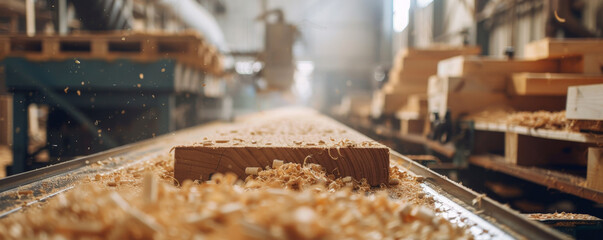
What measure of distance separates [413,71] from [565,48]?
2.05 meters

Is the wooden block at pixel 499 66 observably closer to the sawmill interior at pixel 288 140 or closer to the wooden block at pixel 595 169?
the sawmill interior at pixel 288 140

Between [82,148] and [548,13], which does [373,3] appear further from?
[82,148]

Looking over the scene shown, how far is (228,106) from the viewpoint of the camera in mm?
6582

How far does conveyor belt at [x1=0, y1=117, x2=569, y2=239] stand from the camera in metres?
0.99

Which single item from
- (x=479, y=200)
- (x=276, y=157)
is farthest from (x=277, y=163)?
(x=479, y=200)

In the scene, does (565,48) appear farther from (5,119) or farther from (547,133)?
(5,119)

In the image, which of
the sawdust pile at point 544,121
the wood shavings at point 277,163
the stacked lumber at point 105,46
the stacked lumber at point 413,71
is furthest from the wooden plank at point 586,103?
the stacked lumber at point 105,46

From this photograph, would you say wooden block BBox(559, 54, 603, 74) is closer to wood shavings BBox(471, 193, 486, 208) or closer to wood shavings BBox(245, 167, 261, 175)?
wood shavings BBox(471, 193, 486, 208)

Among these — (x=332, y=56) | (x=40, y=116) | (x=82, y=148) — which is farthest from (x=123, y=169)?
(x=332, y=56)

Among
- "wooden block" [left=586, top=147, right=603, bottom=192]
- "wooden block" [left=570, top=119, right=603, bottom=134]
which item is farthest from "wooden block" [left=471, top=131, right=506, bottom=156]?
"wooden block" [left=586, top=147, right=603, bottom=192]

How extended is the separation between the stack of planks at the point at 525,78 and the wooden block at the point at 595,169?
3.37ft

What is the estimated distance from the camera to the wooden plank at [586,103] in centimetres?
170

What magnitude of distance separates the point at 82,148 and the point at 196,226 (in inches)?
147

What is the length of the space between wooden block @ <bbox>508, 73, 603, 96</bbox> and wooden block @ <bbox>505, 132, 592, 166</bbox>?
1.34 ft
